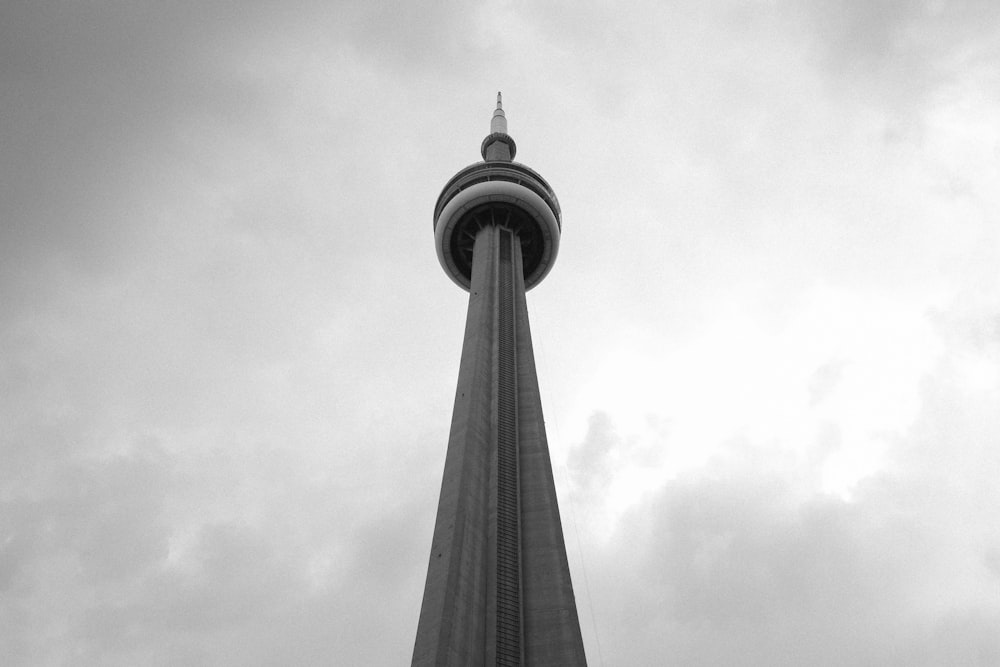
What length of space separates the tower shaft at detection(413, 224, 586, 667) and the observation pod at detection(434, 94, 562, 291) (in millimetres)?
11329

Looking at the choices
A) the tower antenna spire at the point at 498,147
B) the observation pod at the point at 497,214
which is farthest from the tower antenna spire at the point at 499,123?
the observation pod at the point at 497,214

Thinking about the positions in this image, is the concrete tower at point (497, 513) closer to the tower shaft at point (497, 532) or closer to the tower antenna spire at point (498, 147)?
the tower shaft at point (497, 532)

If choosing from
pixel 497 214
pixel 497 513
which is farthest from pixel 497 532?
pixel 497 214

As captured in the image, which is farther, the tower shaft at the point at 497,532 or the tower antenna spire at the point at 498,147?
the tower antenna spire at the point at 498,147

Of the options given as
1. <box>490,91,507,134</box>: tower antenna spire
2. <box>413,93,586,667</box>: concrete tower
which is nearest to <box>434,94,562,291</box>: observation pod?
<box>413,93,586,667</box>: concrete tower

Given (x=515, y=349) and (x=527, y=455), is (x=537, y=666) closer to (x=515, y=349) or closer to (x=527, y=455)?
(x=527, y=455)

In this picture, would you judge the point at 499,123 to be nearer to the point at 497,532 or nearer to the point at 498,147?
the point at 498,147

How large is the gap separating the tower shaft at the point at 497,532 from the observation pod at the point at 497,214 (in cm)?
1133

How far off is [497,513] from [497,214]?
81.9 ft

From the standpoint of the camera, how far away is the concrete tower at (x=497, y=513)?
27297 millimetres

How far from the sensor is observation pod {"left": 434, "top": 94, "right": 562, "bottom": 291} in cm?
5081

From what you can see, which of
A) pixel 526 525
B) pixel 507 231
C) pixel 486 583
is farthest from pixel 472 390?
pixel 507 231

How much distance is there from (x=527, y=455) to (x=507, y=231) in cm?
2041

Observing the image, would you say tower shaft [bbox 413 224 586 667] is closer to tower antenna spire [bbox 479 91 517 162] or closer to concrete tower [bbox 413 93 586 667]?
concrete tower [bbox 413 93 586 667]
